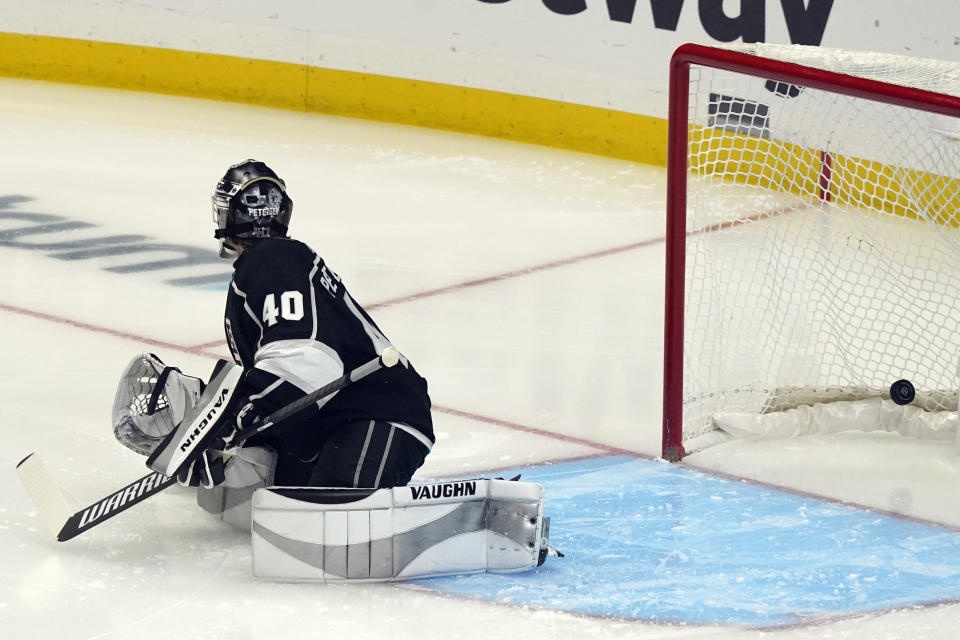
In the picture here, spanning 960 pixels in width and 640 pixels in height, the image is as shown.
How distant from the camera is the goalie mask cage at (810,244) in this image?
11.9 feet

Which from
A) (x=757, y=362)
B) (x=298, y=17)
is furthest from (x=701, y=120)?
(x=298, y=17)

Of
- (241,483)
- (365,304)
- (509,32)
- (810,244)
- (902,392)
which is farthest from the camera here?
(509,32)

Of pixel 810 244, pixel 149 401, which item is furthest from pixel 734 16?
pixel 149 401

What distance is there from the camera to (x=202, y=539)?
3031mm

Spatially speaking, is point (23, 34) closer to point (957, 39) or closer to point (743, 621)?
point (957, 39)

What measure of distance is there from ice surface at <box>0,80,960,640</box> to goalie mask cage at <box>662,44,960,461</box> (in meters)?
0.19

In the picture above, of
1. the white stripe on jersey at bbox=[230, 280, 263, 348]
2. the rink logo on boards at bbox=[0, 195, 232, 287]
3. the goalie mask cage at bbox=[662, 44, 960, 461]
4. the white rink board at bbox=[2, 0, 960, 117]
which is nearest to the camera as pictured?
the white stripe on jersey at bbox=[230, 280, 263, 348]

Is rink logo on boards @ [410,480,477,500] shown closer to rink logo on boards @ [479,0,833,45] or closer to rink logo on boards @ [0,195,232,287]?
rink logo on boards @ [0,195,232,287]

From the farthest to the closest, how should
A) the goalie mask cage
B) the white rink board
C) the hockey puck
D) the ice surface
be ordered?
the white rink board
the hockey puck
the goalie mask cage
the ice surface

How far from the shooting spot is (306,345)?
2822 mm

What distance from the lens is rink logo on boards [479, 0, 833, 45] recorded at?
574 centimetres

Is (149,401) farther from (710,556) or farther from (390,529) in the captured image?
(710,556)

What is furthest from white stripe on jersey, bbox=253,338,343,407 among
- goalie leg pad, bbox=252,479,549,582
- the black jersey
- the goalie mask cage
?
the goalie mask cage

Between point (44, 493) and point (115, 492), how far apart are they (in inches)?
7.4
